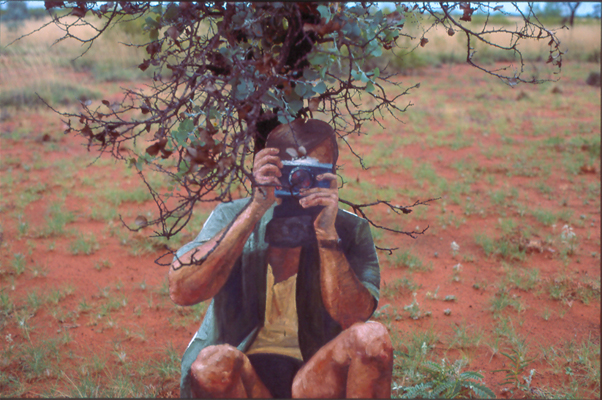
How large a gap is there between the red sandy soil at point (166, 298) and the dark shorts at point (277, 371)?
44.4 inches

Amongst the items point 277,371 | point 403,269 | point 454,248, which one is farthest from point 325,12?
point 454,248

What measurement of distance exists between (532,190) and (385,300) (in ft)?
11.9

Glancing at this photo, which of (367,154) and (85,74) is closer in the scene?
(367,154)

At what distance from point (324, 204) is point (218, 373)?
731 millimetres

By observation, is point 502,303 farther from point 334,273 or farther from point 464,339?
point 334,273

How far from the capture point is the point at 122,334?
138 inches

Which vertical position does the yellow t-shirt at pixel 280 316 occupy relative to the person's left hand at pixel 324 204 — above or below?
below

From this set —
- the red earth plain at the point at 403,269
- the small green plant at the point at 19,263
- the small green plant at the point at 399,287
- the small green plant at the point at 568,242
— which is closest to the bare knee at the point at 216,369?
the red earth plain at the point at 403,269

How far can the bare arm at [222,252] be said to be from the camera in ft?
5.96

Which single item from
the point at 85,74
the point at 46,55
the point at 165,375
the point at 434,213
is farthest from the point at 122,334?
the point at 85,74

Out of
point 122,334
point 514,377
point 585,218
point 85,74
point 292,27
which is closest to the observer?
point 292,27

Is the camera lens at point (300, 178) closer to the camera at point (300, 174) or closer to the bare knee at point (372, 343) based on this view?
the camera at point (300, 174)

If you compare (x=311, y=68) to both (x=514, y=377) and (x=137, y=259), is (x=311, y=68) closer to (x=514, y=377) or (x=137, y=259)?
(x=514, y=377)

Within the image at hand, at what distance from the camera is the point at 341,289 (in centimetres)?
191
